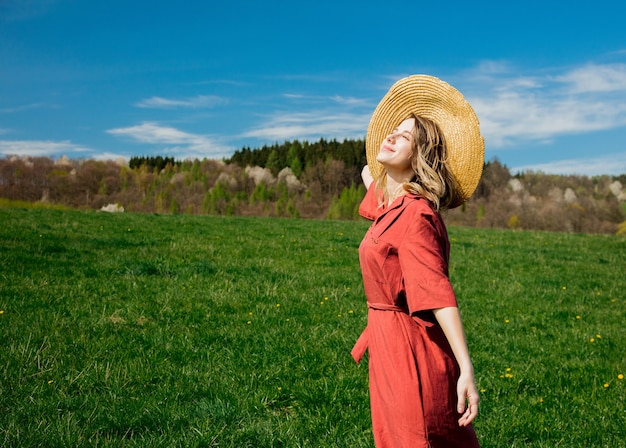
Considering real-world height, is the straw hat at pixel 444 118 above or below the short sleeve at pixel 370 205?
above

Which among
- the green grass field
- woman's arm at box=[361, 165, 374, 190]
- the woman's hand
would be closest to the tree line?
the green grass field

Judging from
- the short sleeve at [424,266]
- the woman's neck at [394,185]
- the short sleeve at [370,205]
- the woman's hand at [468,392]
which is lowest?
the woman's hand at [468,392]

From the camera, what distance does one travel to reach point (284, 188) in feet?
268

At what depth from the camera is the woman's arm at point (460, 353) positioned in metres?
2.29

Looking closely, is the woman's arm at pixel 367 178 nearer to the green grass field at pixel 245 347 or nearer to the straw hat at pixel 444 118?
the straw hat at pixel 444 118

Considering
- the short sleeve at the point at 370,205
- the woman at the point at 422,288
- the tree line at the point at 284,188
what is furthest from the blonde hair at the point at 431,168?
the tree line at the point at 284,188

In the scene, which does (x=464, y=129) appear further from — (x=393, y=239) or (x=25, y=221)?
(x=25, y=221)

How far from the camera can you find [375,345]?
8.67 ft

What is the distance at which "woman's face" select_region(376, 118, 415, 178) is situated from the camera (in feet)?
9.02

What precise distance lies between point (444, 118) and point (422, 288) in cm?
99

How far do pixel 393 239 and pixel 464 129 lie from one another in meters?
0.69

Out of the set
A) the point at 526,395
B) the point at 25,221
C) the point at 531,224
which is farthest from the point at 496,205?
the point at 526,395

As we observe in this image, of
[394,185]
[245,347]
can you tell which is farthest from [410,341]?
[245,347]

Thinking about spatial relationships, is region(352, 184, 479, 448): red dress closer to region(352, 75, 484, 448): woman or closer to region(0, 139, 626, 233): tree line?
region(352, 75, 484, 448): woman
